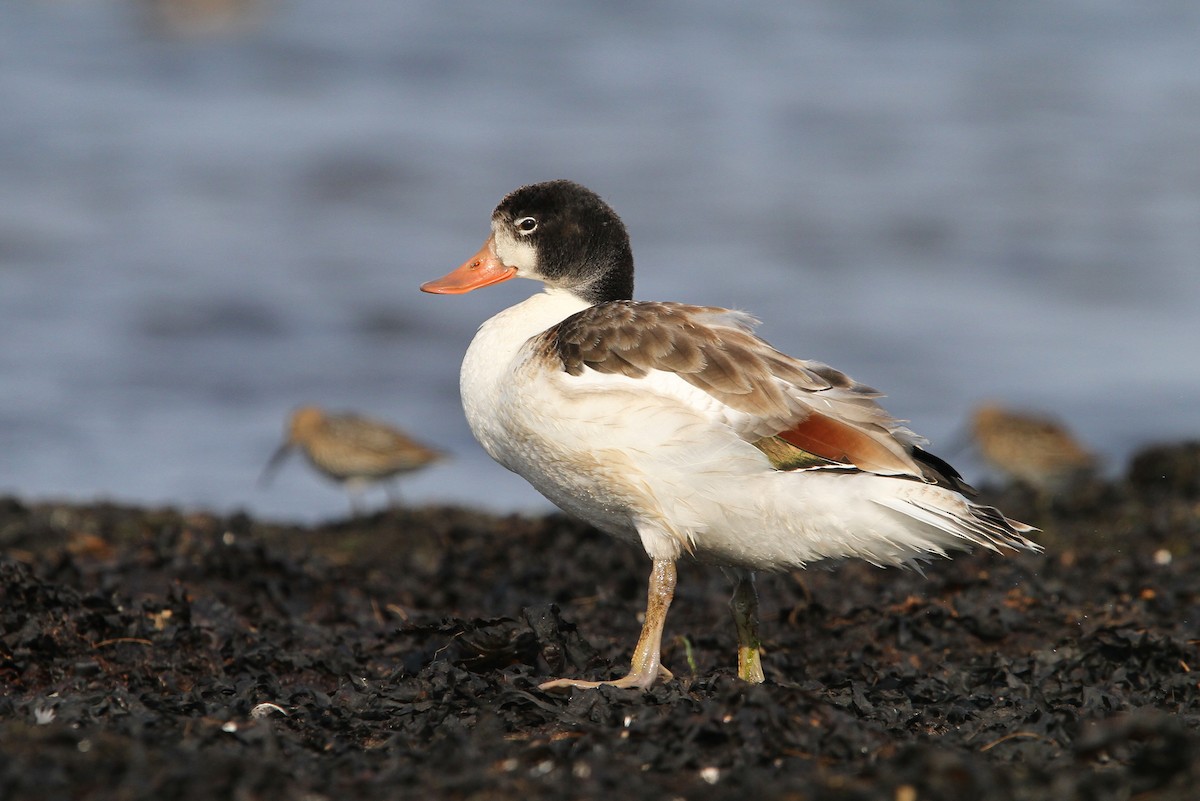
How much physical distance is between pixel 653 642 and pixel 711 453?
0.74 m

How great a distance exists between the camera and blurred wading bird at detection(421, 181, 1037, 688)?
16.5 feet

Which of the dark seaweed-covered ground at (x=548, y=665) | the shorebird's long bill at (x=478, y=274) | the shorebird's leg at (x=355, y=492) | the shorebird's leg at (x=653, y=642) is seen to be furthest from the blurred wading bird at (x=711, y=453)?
the shorebird's leg at (x=355, y=492)

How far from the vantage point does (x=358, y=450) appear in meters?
10.6

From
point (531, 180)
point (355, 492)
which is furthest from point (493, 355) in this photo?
point (531, 180)

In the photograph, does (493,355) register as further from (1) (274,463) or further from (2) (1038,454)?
(2) (1038,454)

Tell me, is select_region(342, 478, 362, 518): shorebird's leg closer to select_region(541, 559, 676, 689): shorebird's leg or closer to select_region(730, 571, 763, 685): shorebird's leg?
select_region(730, 571, 763, 685): shorebird's leg

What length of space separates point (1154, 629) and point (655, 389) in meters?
2.66

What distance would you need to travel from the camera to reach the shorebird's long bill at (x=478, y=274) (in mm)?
6418

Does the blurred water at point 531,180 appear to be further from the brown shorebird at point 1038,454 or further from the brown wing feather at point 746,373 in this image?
the brown wing feather at point 746,373

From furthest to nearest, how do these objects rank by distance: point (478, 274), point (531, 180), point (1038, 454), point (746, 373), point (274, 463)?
point (531, 180)
point (274, 463)
point (1038, 454)
point (478, 274)
point (746, 373)

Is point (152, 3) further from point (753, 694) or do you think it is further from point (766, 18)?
point (753, 694)

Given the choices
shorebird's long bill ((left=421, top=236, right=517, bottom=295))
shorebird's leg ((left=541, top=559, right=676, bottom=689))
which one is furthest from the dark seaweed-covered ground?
shorebird's long bill ((left=421, top=236, right=517, bottom=295))

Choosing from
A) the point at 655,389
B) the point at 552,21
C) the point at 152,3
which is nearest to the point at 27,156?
the point at 152,3

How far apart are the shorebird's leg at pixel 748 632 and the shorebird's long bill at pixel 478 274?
1.85 m
